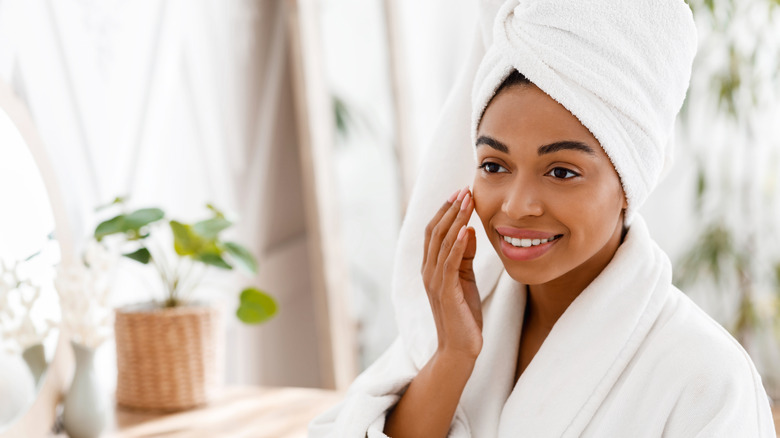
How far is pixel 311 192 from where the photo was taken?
2.25 meters

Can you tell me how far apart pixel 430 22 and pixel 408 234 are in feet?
4.49

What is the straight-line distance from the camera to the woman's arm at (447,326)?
3.25 ft

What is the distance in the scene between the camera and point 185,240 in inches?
59.0

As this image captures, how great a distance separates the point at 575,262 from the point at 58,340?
38.9 inches

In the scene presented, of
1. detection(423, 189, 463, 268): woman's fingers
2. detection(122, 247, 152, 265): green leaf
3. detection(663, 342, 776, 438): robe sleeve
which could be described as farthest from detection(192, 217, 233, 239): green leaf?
detection(663, 342, 776, 438): robe sleeve

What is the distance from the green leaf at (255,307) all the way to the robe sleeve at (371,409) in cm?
43

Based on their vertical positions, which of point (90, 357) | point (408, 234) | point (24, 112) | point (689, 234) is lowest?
point (689, 234)

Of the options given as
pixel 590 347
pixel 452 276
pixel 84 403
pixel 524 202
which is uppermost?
pixel 524 202

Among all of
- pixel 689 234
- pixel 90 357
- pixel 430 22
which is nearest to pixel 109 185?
pixel 90 357

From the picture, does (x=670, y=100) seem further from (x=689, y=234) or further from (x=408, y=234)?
(x=689, y=234)

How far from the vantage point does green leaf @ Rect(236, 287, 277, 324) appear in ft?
5.11

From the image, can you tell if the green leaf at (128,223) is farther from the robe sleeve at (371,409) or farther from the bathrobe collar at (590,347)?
the bathrobe collar at (590,347)

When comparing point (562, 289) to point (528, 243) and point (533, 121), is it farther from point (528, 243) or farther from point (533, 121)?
point (533, 121)

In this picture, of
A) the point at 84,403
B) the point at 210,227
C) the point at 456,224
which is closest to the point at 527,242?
the point at 456,224
